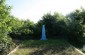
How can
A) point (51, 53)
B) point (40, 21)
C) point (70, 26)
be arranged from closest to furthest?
point (51, 53) → point (70, 26) → point (40, 21)

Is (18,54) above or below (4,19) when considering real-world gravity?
below

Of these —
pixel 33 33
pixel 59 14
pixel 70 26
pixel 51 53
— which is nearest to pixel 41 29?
pixel 33 33

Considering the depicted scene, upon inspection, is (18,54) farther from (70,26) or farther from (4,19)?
(70,26)

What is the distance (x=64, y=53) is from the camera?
19344 mm

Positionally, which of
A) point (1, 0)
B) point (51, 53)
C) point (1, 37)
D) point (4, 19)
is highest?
point (1, 0)

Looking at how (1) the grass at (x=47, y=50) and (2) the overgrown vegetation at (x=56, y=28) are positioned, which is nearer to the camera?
(1) the grass at (x=47, y=50)

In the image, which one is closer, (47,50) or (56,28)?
(47,50)

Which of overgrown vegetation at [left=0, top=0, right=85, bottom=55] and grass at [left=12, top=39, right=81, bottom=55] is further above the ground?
overgrown vegetation at [left=0, top=0, right=85, bottom=55]

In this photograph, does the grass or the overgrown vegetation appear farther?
the overgrown vegetation

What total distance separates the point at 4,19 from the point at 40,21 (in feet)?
58.6

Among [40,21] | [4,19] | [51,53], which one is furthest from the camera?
[40,21]

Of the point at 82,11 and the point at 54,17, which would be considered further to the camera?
the point at 54,17

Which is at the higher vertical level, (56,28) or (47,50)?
(56,28)

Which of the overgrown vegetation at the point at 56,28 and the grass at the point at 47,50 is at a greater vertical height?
the overgrown vegetation at the point at 56,28
